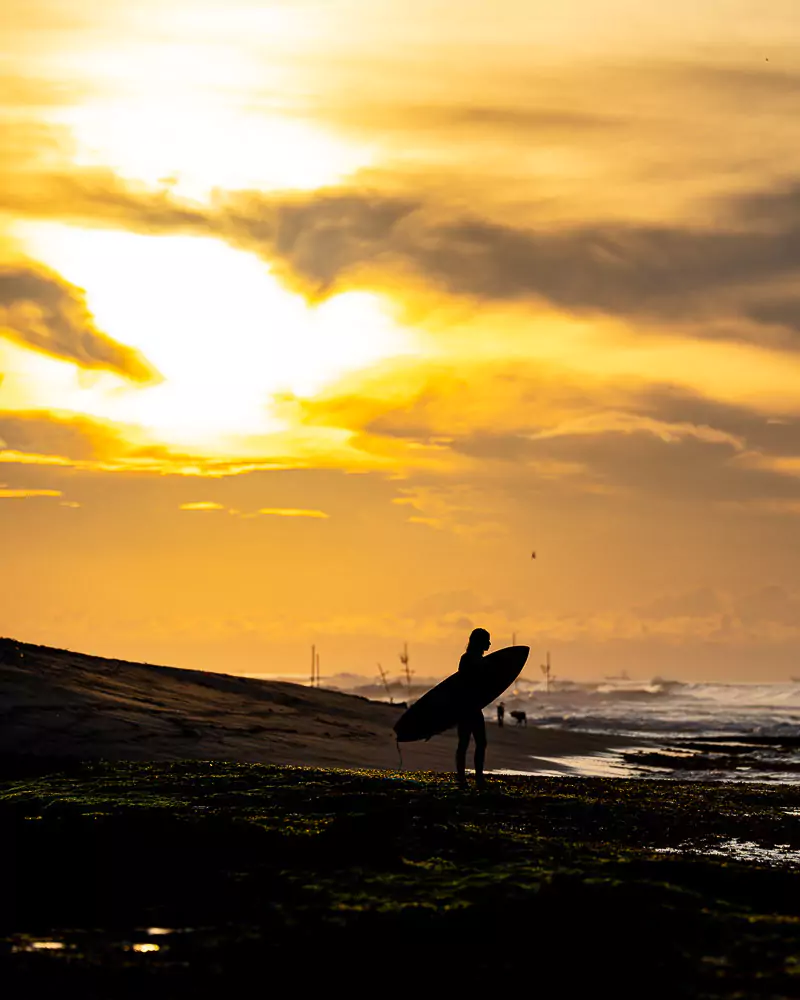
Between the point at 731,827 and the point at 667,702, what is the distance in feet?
294

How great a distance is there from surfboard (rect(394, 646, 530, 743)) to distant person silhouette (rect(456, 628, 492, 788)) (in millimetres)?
88

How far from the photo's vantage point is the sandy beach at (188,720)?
758 inches

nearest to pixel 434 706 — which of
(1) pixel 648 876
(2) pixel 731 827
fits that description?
(2) pixel 731 827

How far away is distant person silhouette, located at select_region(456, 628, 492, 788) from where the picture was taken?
15.7 metres

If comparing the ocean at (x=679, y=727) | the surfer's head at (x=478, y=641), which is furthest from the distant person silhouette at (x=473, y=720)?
the ocean at (x=679, y=727)

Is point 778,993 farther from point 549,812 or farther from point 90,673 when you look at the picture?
point 90,673

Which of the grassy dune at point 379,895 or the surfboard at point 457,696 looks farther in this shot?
the surfboard at point 457,696

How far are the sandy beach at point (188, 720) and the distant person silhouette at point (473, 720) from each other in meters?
5.29

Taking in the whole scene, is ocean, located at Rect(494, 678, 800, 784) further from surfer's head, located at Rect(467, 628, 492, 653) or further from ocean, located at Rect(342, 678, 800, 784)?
surfer's head, located at Rect(467, 628, 492, 653)

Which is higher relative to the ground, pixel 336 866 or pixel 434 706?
pixel 434 706

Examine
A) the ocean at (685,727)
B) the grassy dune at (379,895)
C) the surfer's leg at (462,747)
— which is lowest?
the ocean at (685,727)

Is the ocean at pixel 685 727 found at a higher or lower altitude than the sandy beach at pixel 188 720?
lower

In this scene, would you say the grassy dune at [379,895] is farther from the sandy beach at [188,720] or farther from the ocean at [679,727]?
the ocean at [679,727]

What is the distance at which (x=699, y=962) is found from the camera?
7.41m
